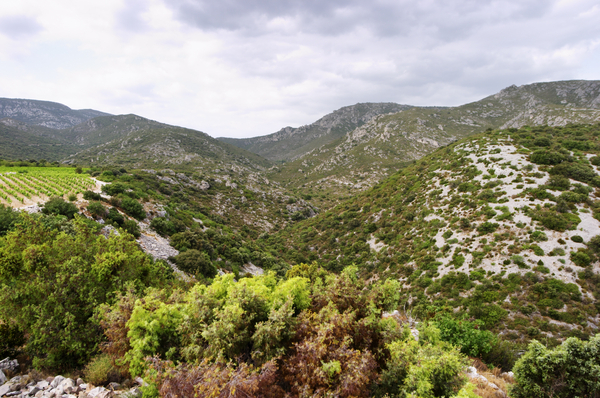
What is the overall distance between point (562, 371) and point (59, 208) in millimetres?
35507

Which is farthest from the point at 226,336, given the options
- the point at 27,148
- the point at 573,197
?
the point at 27,148

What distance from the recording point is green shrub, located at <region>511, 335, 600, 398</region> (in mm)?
6873

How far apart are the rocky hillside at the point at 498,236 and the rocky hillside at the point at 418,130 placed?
157 ft

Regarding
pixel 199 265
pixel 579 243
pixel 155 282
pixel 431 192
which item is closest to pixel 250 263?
pixel 199 265

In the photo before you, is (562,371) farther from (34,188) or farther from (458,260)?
(34,188)

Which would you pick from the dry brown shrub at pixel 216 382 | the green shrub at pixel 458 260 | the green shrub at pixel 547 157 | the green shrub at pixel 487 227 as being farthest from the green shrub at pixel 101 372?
the green shrub at pixel 547 157

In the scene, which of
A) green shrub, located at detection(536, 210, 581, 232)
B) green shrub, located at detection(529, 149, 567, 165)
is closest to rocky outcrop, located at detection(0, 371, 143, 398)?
green shrub, located at detection(536, 210, 581, 232)

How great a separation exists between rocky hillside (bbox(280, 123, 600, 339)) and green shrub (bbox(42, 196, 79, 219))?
112 feet

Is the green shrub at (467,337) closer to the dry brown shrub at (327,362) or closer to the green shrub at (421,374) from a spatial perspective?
the green shrub at (421,374)

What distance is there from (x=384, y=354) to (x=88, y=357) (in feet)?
37.4

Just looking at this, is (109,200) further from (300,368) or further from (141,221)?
(300,368)

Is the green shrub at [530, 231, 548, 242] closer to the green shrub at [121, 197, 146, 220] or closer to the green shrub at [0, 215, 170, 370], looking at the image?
the green shrub at [0, 215, 170, 370]

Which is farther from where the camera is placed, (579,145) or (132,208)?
(579,145)

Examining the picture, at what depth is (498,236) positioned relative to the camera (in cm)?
2652
